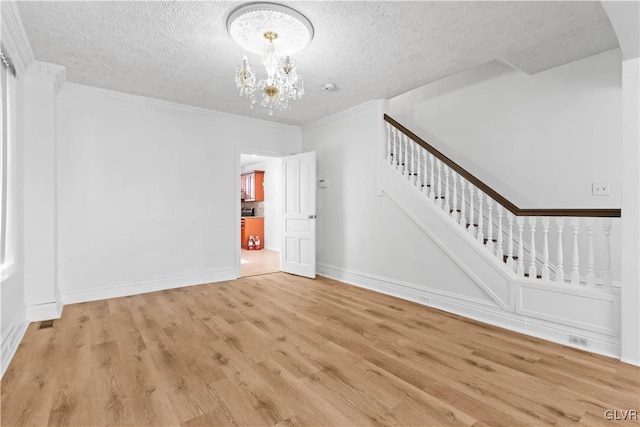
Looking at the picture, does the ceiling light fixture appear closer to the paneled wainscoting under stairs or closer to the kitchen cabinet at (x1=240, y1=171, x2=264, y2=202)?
the paneled wainscoting under stairs

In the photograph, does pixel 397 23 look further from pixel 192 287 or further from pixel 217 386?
pixel 192 287

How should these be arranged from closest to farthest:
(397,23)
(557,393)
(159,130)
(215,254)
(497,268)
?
(557,393), (397,23), (497,268), (159,130), (215,254)

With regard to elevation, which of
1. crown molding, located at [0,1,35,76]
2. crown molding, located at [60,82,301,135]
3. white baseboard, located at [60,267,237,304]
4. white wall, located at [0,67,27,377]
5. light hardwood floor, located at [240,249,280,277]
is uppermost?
crown molding, located at [60,82,301,135]

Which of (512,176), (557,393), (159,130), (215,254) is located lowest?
(557,393)

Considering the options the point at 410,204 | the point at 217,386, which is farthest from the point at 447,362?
the point at 410,204

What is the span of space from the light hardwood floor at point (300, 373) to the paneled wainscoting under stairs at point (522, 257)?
8.3 inches

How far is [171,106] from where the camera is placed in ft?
14.4

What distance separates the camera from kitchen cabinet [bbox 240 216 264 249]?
8.89 m

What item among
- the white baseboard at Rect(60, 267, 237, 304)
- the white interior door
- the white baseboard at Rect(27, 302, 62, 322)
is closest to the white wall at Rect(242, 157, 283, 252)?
the white interior door

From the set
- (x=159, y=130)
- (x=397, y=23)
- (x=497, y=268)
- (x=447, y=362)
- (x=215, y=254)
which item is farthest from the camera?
(x=215, y=254)

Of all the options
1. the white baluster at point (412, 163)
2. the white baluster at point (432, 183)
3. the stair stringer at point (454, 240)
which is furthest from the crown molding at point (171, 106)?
the white baluster at point (432, 183)

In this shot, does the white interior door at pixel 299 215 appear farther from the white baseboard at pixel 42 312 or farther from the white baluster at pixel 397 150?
the white baseboard at pixel 42 312

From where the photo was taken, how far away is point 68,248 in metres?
3.75

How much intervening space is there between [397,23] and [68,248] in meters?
4.34
